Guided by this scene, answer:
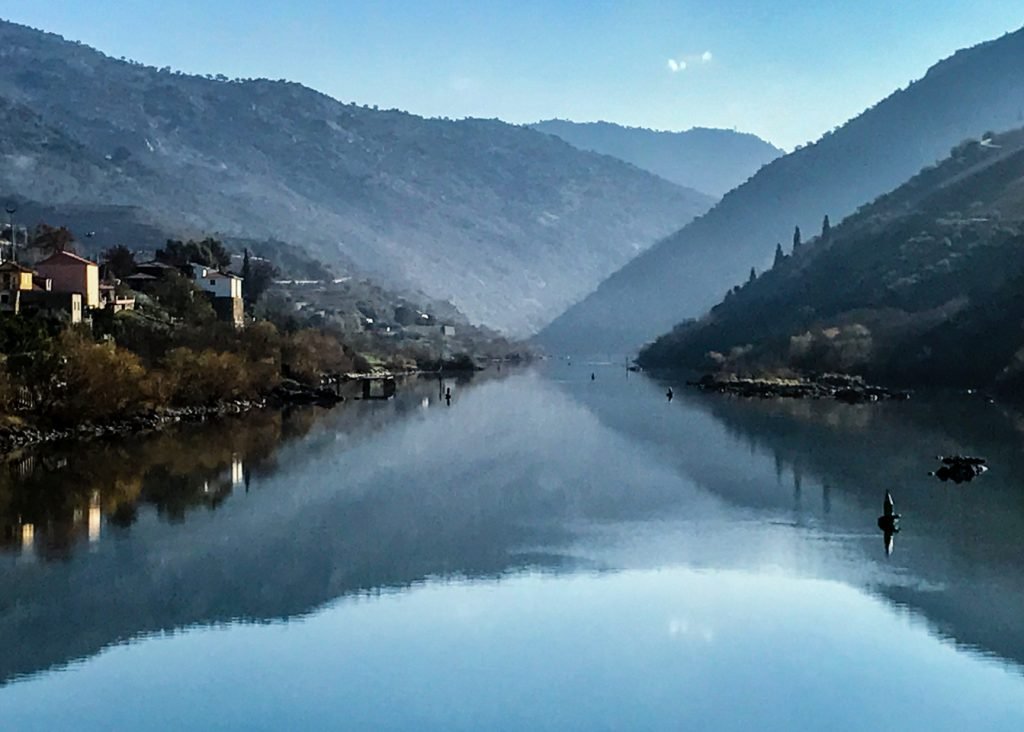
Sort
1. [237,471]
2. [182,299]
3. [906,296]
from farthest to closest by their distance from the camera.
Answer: [906,296]
[182,299]
[237,471]

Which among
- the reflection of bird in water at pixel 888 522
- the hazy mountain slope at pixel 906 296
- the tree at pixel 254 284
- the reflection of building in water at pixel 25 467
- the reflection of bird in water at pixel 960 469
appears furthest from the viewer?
the tree at pixel 254 284

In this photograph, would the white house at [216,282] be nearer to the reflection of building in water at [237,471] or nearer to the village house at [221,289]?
the village house at [221,289]

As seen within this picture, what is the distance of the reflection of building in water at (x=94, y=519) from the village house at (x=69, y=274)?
3535 centimetres

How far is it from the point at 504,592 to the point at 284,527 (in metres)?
9.29

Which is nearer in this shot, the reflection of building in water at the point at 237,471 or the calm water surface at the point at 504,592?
the calm water surface at the point at 504,592

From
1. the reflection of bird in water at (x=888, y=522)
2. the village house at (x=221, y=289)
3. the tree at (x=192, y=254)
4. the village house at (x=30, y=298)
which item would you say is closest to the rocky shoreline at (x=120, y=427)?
the village house at (x=30, y=298)

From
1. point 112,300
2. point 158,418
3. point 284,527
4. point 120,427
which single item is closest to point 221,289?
point 112,300

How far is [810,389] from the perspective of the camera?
90.1 metres

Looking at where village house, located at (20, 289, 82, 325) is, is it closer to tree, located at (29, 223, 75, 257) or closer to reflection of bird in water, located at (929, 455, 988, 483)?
tree, located at (29, 223, 75, 257)

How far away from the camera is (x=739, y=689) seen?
19.6 metres

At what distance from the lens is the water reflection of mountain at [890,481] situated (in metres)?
25.2

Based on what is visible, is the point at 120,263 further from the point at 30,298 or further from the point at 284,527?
the point at 284,527

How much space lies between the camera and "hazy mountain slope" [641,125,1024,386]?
92938 millimetres

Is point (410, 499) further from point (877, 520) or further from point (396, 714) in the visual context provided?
point (396, 714)
